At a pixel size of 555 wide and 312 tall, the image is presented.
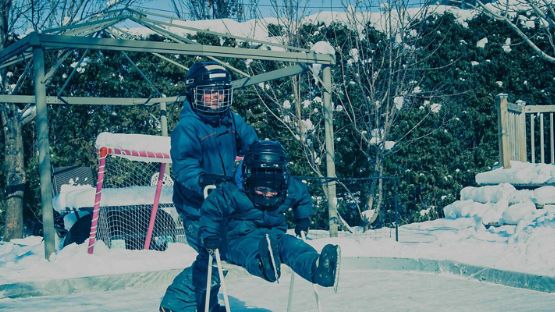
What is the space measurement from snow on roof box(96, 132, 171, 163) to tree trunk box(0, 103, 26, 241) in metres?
4.02

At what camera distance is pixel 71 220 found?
8.80 m

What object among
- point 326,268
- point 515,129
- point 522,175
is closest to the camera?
point 326,268

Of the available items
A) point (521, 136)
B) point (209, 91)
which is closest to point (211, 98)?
point (209, 91)

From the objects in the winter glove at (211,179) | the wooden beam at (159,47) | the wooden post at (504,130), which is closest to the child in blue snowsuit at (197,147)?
the winter glove at (211,179)

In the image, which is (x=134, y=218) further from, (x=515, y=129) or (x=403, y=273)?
(x=515, y=129)

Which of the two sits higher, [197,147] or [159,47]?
[159,47]

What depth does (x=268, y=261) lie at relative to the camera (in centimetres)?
324

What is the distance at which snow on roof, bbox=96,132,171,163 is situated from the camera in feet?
24.7

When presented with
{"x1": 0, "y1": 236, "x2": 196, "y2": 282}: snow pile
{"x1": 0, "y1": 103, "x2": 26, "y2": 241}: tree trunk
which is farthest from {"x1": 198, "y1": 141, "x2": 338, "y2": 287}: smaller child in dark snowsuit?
{"x1": 0, "y1": 103, "x2": 26, "y2": 241}: tree trunk

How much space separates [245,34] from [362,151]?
3389mm

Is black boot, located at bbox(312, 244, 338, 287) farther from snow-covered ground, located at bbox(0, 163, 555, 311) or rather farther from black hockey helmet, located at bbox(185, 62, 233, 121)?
snow-covered ground, located at bbox(0, 163, 555, 311)

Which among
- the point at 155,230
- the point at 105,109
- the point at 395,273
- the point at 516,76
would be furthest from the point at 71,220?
the point at 516,76

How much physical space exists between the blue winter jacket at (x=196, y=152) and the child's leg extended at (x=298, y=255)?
66 centimetres

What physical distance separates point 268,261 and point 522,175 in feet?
21.9
